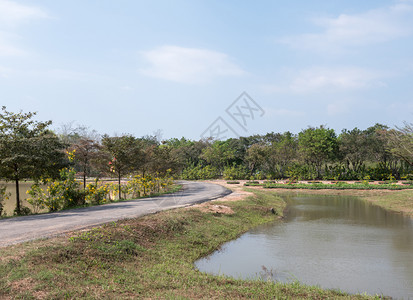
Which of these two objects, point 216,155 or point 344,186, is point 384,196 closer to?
point 344,186

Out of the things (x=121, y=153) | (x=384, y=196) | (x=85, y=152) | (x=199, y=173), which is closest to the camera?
(x=85, y=152)

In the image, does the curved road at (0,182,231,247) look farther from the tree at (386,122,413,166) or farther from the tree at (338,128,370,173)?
the tree at (338,128,370,173)

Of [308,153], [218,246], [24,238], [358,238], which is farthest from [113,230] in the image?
[308,153]

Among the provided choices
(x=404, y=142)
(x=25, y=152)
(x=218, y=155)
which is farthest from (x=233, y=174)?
(x=25, y=152)

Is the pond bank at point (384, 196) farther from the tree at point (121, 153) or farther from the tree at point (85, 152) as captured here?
the tree at point (85, 152)

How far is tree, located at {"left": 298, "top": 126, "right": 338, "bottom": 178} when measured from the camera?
42.4 metres

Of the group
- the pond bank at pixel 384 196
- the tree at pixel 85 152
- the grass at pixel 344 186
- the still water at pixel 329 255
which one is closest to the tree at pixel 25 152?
the tree at pixel 85 152

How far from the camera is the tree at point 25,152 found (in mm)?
13523

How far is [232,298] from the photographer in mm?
6305

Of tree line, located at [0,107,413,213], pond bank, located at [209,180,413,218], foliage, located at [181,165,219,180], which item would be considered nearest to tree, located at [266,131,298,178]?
tree line, located at [0,107,413,213]

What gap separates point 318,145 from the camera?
138 ft

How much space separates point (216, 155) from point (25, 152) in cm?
3999

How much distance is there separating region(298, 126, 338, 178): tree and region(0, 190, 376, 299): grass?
34.5 meters

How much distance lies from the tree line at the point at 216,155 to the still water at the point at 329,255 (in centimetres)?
868
